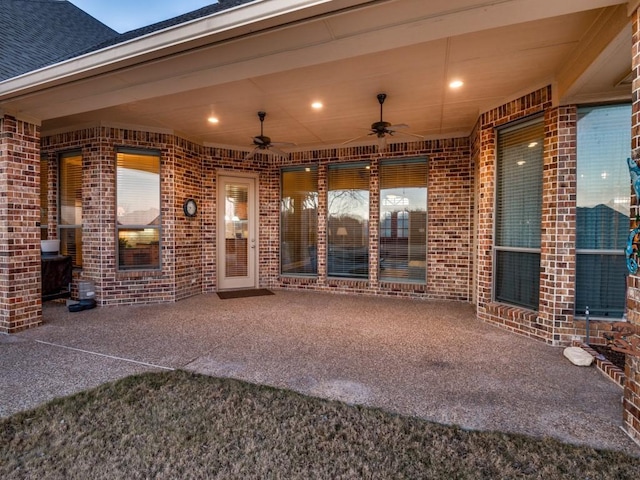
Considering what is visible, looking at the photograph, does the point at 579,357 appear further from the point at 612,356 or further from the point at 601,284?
the point at 601,284

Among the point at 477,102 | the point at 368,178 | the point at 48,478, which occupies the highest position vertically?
the point at 477,102

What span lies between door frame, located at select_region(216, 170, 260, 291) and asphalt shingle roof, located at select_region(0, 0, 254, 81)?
2.83 meters

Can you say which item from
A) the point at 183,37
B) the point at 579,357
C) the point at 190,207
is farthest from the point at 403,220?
the point at 183,37

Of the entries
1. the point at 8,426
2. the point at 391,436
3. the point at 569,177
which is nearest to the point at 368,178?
the point at 569,177

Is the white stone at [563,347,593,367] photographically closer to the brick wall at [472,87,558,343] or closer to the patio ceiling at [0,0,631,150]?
the brick wall at [472,87,558,343]

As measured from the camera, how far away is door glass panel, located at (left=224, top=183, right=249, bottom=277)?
7.00 m

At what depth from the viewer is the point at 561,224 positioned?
3666 millimetres

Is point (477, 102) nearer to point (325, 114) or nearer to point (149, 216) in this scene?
point (325, 114)

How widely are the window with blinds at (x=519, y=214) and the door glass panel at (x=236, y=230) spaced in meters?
4.76

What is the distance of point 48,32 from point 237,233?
473 centimetres

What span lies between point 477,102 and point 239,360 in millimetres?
4335

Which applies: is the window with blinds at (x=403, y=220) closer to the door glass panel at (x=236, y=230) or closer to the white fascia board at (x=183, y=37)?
the door glass panel at (x=236, y=230)

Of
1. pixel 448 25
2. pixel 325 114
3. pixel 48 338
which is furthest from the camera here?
pixel 325 114

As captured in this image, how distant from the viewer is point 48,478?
169cm
